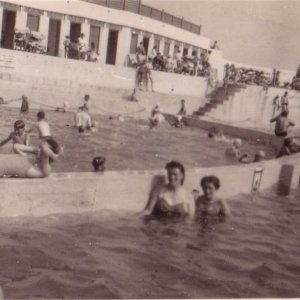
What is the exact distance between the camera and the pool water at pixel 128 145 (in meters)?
6.29

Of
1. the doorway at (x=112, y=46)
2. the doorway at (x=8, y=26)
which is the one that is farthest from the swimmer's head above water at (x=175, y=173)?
the doorway at (x=112, y=46)

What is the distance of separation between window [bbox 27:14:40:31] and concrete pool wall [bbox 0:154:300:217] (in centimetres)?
848

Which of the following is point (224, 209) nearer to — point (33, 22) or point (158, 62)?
point (158, 62)

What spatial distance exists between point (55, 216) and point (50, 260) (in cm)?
53

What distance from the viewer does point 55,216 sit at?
333 centimetres

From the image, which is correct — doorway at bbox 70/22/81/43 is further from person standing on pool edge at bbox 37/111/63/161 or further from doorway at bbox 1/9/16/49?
person standing on pool edge at bbox 37/111/63/161

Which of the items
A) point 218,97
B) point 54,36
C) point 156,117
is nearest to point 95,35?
point 54,36

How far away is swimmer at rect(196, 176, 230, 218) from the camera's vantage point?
3934mm

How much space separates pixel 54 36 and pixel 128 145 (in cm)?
571

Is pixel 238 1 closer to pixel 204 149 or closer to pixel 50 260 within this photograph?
pixel 50 260

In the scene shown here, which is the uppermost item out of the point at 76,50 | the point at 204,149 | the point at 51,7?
the point at 51,7

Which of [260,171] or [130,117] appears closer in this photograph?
[260,171]

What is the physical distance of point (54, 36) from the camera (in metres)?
12.4

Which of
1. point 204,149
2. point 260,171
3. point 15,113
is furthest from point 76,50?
point 260,171
